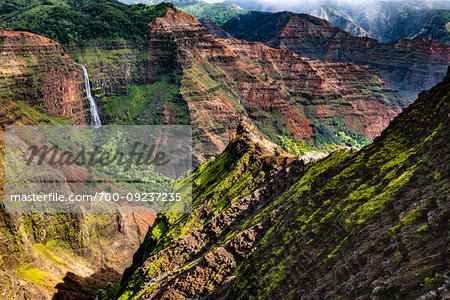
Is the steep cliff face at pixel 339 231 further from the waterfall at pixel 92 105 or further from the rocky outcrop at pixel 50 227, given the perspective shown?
the waterfall at pixel 92 105

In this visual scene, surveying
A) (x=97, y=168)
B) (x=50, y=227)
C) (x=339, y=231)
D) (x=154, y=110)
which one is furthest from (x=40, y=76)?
(x=339, y=231)

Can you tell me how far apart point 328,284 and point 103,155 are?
525 feet

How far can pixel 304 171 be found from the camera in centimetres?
6181

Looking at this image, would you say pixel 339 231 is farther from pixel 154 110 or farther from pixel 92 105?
pixel 92 105

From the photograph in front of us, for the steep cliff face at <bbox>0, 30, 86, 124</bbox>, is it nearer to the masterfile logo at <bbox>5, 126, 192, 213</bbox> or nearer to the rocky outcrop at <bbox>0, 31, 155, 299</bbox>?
the rocky outcrop at <bbox>0, 31, 155, 299</bbox>

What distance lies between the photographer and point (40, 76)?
170 m

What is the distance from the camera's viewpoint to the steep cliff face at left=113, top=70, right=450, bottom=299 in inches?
985

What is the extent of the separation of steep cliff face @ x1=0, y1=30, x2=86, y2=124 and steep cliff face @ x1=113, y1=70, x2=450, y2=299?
124008 mm

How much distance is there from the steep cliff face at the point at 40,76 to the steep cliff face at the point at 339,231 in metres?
124

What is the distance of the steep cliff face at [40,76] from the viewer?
16088 cm

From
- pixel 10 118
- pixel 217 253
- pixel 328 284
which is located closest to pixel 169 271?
pixel 217 253

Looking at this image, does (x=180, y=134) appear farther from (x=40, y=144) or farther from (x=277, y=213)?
(x=277, y=213)

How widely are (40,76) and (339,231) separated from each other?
16666cm

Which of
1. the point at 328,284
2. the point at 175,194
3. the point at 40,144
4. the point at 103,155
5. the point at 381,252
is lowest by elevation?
the point at 103,155
